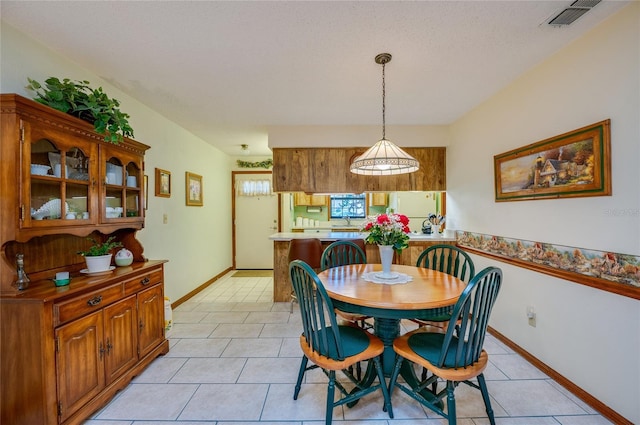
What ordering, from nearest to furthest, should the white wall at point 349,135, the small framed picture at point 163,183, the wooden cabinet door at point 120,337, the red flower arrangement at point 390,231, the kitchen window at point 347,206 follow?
the wooden cabinet door at point 120,337 → the red flower arrangement at point 390,231 → the small framed picture at point 163,183 → the white wall at point 349,135 → the kitchen window at point 347,206

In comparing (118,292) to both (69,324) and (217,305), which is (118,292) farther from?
(217,305)

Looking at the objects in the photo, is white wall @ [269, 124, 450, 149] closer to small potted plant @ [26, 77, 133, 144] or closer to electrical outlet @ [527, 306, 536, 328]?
small potted plant @ [26, 77, 133, 144]

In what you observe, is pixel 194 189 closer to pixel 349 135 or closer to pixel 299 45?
pixel 349 135

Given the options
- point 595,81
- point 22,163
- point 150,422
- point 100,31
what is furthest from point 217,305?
point 595,81

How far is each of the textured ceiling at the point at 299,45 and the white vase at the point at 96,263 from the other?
1507mm

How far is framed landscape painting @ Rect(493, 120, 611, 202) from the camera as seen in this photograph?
1.72m

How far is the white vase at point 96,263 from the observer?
74.3 inches

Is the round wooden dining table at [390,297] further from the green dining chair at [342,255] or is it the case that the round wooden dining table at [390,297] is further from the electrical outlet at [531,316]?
the electrical outlet at [531,316]

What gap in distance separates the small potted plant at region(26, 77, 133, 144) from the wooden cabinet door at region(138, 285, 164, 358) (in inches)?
49.0

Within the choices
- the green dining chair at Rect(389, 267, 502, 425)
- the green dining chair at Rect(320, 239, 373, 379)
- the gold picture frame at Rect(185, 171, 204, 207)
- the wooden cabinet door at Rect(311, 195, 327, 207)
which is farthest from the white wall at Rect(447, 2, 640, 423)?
the gold picture frame at Rect(185, 171, 204, 207)

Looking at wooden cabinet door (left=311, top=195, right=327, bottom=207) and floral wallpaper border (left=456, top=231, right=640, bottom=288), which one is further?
wooden cabinet door (left=311, top=195, right=327, bottom=207)

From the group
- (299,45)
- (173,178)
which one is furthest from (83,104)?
(173,178)

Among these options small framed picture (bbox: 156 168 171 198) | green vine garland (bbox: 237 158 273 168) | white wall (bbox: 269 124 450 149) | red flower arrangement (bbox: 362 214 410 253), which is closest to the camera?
red flower arrangement (bbox: 362 214 410 253)

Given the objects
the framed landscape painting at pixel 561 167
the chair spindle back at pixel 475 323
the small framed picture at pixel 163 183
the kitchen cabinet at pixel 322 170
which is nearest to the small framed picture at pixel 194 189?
the small framed picture at pixel 163 183
